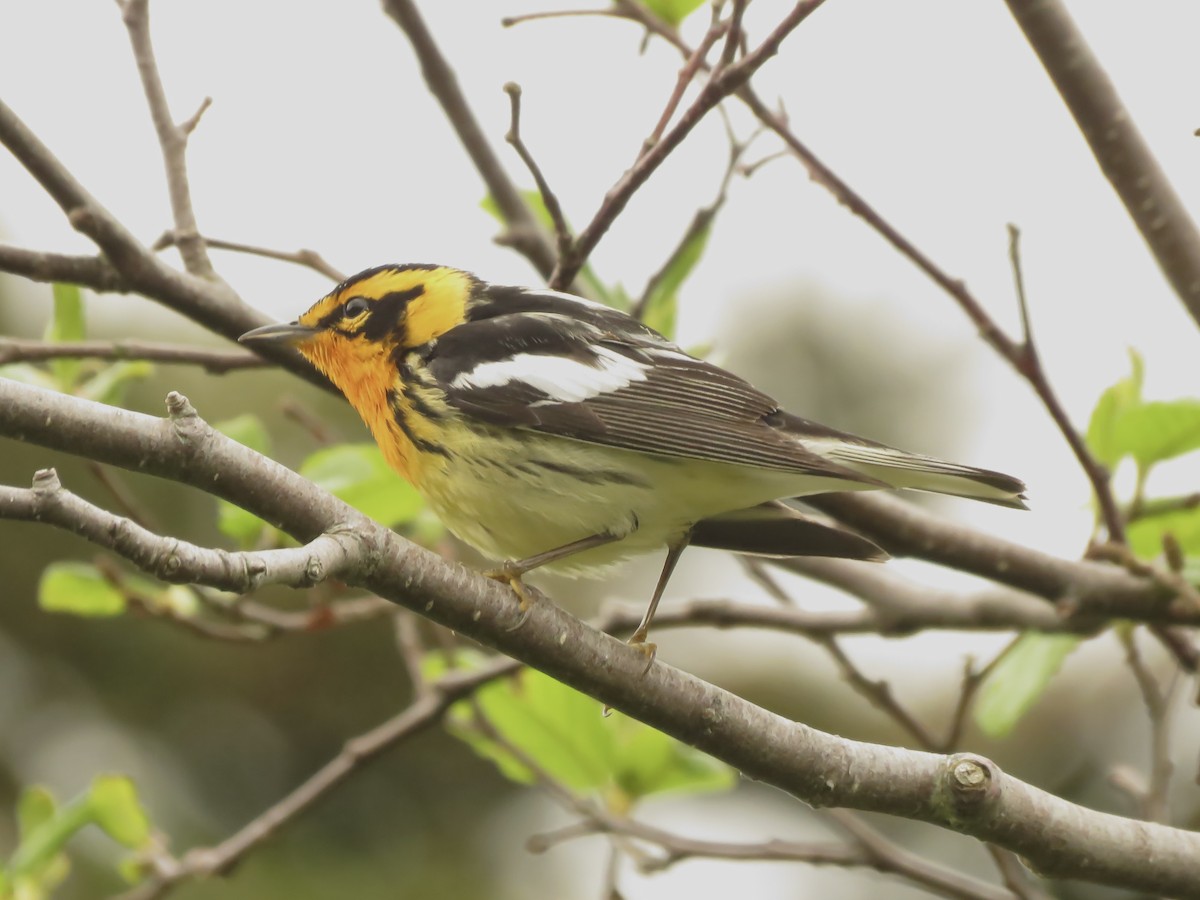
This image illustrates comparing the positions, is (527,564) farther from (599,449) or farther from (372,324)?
(372,324)

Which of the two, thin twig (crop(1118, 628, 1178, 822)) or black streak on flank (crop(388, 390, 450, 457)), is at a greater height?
black streak on flank (crop(388, 390, 450, 457))

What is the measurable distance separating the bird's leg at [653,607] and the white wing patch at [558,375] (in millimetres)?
414

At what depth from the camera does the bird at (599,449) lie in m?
2.95

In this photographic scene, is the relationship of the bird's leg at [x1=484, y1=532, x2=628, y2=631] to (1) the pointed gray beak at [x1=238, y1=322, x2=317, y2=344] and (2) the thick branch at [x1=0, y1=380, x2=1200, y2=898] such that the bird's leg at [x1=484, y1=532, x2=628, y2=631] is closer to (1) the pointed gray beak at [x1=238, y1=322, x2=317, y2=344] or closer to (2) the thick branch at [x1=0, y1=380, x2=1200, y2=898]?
(2) the thick branch at [x1=0, y1=380, x2=1200, y2=898]

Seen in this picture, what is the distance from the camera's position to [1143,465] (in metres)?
3.29

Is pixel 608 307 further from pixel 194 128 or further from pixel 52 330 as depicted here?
pixel 52 330

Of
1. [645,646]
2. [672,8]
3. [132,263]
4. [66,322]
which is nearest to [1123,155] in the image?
[672,8]

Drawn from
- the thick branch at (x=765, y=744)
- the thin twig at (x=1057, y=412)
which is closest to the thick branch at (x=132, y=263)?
the thick branch at (x=765, y=744)

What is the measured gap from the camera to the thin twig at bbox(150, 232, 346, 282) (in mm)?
3092

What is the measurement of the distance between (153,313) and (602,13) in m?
6.22

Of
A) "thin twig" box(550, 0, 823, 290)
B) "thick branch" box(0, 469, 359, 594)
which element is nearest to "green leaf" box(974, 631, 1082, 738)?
"thin twig" box(550, 0, 823, 290)

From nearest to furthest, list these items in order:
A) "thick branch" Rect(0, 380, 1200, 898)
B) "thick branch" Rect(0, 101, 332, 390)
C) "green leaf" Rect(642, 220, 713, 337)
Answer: "thick branch" Rect(0, 380, 1200, 898)
"thick branch" Rect(0, 101, 332, 390)
"green leaf" Rect(642, 220, 713, 337)

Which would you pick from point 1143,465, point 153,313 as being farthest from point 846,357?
point 1143,465

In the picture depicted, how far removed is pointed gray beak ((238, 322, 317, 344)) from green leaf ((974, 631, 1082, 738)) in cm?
191
